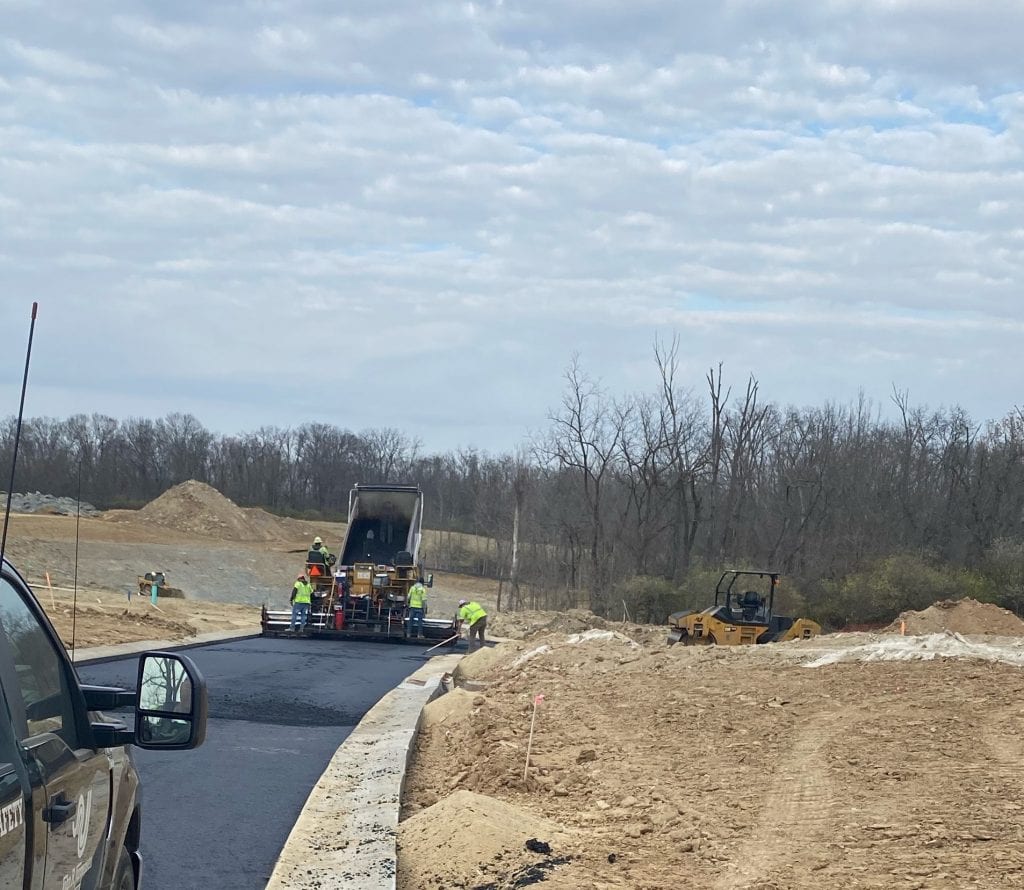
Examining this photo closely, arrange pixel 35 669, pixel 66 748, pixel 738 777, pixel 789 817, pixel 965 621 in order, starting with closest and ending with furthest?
pixel 66 748 → pixel 35 669 → pixel 789 817 → pixel 738 777 → pixel 965 621

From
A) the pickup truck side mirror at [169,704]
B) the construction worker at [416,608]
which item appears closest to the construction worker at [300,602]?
the construction worker at [416,608]

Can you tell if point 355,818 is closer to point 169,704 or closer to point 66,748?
point 169,704

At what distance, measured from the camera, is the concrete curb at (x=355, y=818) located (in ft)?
22.7

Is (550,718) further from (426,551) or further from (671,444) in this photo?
(426,551)

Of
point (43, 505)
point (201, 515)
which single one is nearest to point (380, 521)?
point (201, 515)

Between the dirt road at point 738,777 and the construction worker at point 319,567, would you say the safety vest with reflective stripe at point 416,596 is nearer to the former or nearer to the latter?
the construction worker at point 319,567

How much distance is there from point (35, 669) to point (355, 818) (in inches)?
205

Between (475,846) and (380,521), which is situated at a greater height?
(380,521)

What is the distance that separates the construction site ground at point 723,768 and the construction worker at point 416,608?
5311mm

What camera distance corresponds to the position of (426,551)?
8506cm

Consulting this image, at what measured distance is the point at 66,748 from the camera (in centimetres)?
343

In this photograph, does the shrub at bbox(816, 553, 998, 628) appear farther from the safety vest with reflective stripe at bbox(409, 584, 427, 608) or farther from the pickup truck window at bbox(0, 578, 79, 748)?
the pickup truck window at bbox(0, 578, 79, 748)

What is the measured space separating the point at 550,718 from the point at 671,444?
41.4 meters

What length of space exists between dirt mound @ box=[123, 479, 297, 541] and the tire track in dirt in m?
64.4
